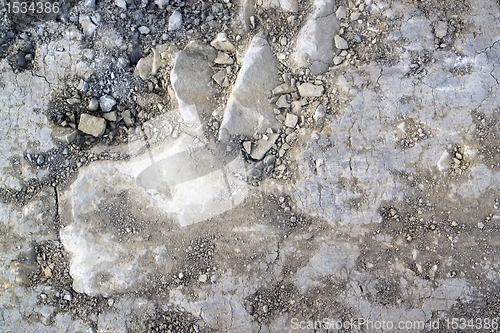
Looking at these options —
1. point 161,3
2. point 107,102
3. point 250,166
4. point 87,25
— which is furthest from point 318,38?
point 87,25

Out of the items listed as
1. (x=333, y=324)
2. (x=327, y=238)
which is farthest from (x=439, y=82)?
(x=333, y=324)

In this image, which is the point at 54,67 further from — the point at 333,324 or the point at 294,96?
the point at 333,324

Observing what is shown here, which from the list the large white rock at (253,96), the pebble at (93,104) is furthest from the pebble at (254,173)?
the pebble at (93,104)

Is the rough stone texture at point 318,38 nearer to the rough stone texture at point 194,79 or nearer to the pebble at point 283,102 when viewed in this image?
the pebble at point 283,102

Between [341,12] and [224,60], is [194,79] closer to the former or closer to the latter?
[224,60]

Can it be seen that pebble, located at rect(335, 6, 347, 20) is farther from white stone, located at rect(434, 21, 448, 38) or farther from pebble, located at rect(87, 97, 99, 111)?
pebble, located at rect(87, 97, 99, 111)
